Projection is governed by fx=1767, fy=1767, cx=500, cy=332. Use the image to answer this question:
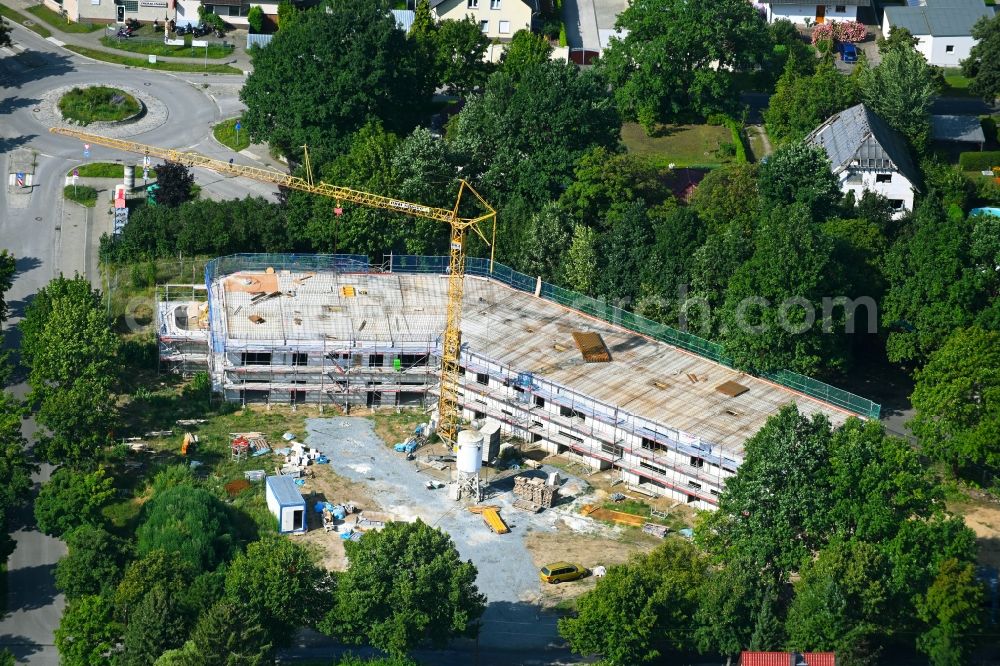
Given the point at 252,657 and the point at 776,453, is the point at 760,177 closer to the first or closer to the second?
the point at 776,453

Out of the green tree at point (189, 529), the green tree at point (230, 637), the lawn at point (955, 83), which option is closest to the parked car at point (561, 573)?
the green tree at point (189, 529)

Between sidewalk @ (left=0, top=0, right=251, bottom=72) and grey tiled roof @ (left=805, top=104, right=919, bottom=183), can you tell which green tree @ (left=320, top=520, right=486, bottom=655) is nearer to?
grey tiled roof @ (left=805, top=104, right=919, bottom=183)

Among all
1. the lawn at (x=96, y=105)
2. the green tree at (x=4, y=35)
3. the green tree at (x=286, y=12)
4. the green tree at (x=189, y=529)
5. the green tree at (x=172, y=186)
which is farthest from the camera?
the green tree at (x=4, y=35)

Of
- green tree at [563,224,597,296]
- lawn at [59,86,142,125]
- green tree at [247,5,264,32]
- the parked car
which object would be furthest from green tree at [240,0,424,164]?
the parked car

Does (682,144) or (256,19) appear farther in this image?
(256,19)

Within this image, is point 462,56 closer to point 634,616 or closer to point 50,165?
point 50,165

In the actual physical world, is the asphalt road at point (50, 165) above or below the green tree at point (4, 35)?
below

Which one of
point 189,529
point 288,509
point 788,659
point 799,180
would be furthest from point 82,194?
point 788,659

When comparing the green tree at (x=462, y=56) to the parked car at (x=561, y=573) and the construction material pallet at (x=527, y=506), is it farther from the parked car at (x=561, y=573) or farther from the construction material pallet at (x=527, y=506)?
the parked car at (x=561, y=573)
